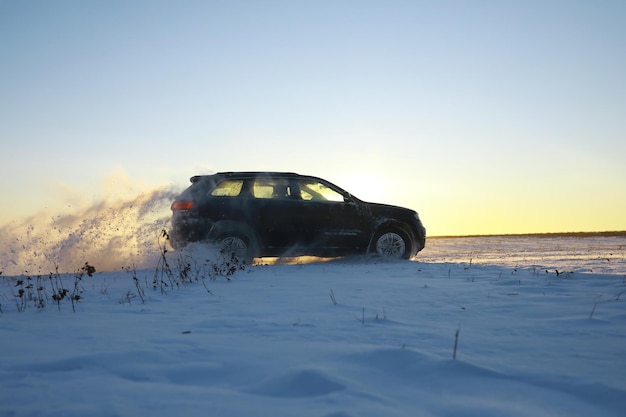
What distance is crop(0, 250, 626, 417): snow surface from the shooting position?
245cm

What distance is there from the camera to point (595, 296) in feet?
19.0

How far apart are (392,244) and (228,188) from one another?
366cm

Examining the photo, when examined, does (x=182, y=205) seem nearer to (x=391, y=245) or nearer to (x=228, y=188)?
(x=228, y=188)

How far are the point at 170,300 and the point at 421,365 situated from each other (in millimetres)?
3733

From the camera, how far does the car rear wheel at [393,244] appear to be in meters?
11.7

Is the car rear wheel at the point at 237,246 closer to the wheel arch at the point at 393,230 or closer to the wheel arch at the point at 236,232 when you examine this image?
the wheel arch at the point at 236,232

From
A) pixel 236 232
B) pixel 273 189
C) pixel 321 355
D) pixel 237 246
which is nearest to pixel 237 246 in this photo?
pixel 237 246

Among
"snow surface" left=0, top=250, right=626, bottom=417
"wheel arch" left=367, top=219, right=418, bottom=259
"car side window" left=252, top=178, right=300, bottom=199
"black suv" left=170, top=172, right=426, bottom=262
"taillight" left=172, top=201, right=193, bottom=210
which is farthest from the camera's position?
"wheel arch" left=367, top=219, right=418, bottom=259

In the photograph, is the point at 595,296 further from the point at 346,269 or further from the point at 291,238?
the point at 291,238

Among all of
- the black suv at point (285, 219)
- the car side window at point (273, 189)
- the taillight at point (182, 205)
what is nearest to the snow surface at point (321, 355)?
the taillight at point (182, 205)

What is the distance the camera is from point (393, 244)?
11734 millimetres

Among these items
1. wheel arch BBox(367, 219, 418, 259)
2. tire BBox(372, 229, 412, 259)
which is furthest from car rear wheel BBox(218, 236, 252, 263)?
tire BBox(372, 229, 412, 259)

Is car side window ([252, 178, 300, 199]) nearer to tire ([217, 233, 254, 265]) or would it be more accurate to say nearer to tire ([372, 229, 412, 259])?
tire ([217, 233, 254, 265])

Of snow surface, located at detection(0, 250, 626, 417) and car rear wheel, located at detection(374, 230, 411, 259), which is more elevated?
car rear wheel, located at detection(374, 230, 411, 259)
